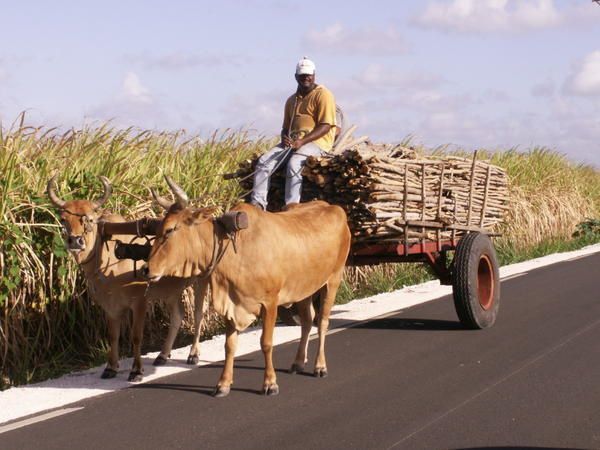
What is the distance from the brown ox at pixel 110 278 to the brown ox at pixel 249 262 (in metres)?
0.79

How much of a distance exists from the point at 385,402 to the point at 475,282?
3.65 metres

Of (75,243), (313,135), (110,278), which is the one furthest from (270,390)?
(313,135)

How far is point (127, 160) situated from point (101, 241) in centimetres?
371

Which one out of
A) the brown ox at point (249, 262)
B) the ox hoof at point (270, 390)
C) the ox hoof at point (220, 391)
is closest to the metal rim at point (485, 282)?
the brown ox at point (249, 262)

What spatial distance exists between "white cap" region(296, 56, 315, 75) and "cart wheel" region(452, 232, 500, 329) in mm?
2585

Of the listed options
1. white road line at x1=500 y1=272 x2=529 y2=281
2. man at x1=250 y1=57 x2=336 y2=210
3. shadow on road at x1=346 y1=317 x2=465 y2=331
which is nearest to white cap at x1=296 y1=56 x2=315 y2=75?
man at x1=250 y1=57 x2=336 y2=210

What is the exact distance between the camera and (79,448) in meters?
6.91

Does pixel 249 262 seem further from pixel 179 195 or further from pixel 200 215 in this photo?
pixel 179 195

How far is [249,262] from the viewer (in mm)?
8289

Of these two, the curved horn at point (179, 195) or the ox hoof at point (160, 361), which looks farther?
the ox hoof at point (160, 361)

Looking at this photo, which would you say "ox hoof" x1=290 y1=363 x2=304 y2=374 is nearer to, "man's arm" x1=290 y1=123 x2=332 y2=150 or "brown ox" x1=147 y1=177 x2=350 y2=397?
"brown ox" x1=147 y1=177 x2=350 y2=397

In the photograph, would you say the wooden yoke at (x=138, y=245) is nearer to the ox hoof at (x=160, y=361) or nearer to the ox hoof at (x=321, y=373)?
the ox hoof at (x=160, y=361)

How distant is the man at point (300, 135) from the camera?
10.8 metres

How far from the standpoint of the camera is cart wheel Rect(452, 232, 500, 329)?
37.0 feet
